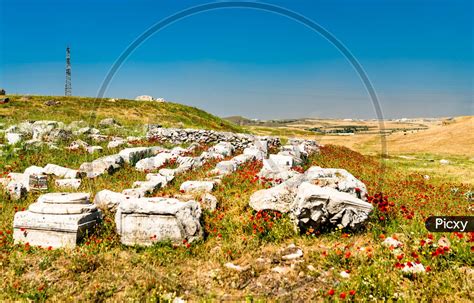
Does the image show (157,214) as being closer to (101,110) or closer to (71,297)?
(71,297)

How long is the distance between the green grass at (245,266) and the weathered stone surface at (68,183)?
2780mm

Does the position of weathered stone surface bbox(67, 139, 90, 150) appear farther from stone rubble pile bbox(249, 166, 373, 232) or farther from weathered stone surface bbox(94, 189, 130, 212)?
stone rubble pile bbox(249, 166, 373, 232)

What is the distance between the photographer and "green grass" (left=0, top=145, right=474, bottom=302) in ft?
16.2

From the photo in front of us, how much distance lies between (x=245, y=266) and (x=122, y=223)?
9.50 feet

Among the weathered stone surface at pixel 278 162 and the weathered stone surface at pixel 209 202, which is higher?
the weathered stone surface at pixel 278 162

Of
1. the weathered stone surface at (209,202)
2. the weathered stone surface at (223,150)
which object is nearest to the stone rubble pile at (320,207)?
the weathered stone surface at (209,202)

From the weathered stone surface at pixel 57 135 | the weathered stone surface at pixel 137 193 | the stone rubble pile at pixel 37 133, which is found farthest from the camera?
the weathered stone surface at pixel 57 135

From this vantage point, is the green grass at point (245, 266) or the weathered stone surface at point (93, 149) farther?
the weathered stone surface at point (93, 149)

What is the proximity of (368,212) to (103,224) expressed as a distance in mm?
5809

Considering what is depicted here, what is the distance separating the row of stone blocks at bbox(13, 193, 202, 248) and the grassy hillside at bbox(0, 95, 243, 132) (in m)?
20.4

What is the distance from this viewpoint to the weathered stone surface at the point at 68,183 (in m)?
10.6

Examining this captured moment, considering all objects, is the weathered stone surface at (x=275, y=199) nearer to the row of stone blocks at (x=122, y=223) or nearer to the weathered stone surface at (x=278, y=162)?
the row of stone blocks at (x=122, y=223)

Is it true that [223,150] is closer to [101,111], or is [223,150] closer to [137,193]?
[137,193]

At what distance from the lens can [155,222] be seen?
6840 mm
